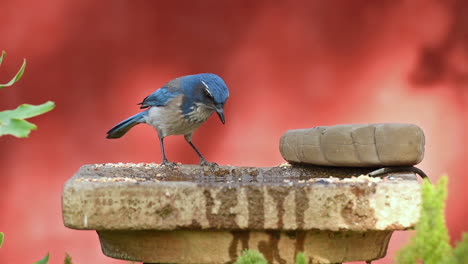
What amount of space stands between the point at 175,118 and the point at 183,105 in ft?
0.26

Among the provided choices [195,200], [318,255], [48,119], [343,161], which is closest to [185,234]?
[195,200]

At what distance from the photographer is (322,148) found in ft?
7.93

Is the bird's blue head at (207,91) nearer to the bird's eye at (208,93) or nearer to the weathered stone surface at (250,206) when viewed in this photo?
the bird's eye at (208,93)

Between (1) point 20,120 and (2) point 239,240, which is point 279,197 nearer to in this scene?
(2) point 239,240

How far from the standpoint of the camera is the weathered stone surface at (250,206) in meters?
1.78

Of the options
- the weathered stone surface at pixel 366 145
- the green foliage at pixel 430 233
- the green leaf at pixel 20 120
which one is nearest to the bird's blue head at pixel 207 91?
the weathered stone surface at pixel 366 145

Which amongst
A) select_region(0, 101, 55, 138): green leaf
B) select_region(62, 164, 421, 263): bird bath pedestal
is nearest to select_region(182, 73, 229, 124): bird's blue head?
select_region(62, 164, 421, 263): bird bath pedestal

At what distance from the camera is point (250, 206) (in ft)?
5.86

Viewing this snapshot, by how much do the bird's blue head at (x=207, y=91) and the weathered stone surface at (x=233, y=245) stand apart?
972mm

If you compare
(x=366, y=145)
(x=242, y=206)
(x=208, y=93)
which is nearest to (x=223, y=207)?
(x=242, y=206)

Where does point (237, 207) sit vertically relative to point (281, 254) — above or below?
above

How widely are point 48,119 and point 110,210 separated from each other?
1.82 metres

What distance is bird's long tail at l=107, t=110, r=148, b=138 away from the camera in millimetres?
3342

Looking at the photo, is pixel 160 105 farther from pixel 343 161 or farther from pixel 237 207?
pixel 237 207
